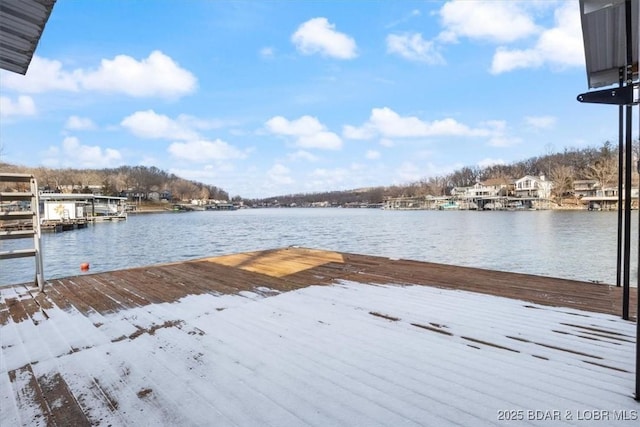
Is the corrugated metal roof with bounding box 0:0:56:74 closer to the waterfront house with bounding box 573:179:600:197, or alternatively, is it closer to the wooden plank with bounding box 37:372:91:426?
the wooden plank with bounding box 37:372:91:426

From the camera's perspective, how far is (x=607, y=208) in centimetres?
4253

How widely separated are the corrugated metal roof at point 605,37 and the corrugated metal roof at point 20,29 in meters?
2.96

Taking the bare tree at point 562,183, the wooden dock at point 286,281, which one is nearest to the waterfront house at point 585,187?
the bare tree at point 562,183

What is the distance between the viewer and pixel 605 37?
2.23 metres

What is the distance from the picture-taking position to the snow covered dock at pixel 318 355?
4.21ft

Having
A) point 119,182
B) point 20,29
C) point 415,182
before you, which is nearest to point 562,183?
point 415,182

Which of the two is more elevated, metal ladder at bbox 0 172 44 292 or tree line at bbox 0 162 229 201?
tree line at bbox 0 162 229 201

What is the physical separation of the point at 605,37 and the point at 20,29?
3709 mm

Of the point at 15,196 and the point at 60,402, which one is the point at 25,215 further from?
the point at 60,402

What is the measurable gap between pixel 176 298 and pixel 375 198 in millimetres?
111587

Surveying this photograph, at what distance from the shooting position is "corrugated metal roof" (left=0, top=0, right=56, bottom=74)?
162 centimetres

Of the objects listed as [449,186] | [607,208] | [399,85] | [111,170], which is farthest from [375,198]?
[399,85]

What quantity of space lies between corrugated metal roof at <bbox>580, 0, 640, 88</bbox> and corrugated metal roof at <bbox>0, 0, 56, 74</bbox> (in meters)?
2.96

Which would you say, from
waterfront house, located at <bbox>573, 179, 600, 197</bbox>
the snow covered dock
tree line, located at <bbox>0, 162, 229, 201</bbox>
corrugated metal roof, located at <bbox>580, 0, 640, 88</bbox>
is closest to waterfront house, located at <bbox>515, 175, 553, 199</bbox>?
waterfront house, located at <bbox>573, 179, 600, 197</bbox>
